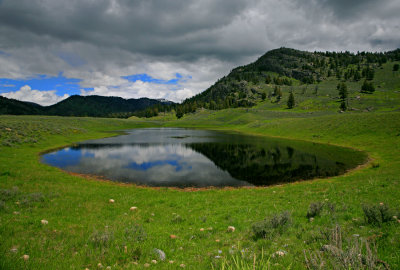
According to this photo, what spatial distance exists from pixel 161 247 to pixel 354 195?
1428 centimetres

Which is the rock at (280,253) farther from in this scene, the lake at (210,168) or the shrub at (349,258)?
the lake at (210,168)

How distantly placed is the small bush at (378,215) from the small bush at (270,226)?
3.18 m

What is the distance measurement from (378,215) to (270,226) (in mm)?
4412

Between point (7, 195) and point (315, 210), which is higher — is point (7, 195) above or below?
above

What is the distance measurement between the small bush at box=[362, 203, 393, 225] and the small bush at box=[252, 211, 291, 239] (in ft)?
10.4

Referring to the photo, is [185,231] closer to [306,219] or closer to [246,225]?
[246,225]

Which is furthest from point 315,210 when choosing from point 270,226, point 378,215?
point 270,226

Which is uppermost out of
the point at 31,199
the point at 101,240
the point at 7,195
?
the point at 101,240

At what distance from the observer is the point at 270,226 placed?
8.66 meters

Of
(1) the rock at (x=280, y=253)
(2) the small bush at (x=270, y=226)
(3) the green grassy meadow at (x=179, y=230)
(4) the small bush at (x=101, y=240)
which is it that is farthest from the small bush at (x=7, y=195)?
(1) the rock at (x=280, y=253)

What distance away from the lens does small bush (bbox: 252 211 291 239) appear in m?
8.24

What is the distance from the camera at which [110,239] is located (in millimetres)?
7703

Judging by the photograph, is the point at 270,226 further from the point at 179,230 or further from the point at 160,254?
the point at 160,254

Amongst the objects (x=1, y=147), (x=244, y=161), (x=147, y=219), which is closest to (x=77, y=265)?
(x=147, y=219)
